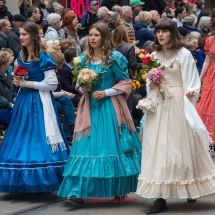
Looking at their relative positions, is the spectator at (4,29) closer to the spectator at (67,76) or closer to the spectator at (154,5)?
the spectator at (67,76)

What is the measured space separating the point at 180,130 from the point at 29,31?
2.12 metres

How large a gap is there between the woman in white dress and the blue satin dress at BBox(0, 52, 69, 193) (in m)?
1.12

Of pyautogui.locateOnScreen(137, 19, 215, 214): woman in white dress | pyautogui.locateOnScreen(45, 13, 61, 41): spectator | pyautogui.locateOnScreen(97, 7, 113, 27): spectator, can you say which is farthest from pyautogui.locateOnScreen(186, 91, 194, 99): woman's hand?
pyautogui.locateOnScreen(97, 7, 113, 27): spectator

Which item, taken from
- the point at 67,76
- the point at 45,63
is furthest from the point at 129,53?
the point at 45,63

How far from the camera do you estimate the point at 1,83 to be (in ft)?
31.2

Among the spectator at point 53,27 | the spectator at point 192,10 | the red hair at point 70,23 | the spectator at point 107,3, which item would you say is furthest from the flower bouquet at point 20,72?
the spectator at point 192,10

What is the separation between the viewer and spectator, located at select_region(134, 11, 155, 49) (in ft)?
46.3

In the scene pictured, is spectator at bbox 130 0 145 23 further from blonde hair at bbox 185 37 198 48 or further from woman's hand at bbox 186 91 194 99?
woman's hand at bbox 186 91 194 99

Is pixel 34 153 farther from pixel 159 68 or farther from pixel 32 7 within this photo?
pixel 32 7

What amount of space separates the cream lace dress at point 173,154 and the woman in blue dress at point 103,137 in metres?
0.27

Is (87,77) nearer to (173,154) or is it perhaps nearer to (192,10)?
(173,154)

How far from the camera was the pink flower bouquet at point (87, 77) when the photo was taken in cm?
717

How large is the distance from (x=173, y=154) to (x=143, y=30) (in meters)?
7.53

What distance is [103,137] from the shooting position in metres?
7.23
